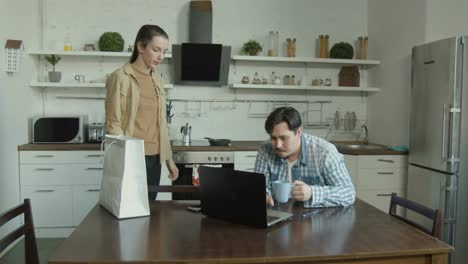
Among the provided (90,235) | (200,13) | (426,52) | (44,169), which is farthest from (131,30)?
(90,235)

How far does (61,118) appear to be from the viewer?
4137 mm

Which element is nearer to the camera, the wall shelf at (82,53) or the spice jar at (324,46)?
the wall shelf at (82,53)

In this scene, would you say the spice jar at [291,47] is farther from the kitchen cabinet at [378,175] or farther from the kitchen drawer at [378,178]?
the kitchen drawer at [378,178]

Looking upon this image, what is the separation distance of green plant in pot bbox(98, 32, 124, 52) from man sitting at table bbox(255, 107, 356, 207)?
271cm

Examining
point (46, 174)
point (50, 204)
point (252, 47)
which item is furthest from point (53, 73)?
point (252, 47)

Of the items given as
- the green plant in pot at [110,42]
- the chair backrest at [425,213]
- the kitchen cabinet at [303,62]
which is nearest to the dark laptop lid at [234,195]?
the chair backrest at [425,213]

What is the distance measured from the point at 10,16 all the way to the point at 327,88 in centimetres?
296

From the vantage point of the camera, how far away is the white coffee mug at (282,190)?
1.86 m

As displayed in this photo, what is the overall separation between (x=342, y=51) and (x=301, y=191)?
10.2 ft

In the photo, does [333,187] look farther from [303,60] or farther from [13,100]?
[13,100]

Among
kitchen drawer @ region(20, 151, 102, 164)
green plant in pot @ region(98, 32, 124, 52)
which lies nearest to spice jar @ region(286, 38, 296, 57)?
green plant in pot @ region(98, 32, 124, 52)

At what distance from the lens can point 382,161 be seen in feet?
13.1

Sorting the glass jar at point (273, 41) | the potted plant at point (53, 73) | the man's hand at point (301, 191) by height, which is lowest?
the man's hand at point (301, 191)

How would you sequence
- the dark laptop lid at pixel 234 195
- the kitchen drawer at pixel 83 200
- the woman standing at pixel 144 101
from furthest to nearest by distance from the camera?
the kitchen drawer at pixel 83 200, the woman standing at pixel 144 101, the dark laptop lid at pixel 234 195
